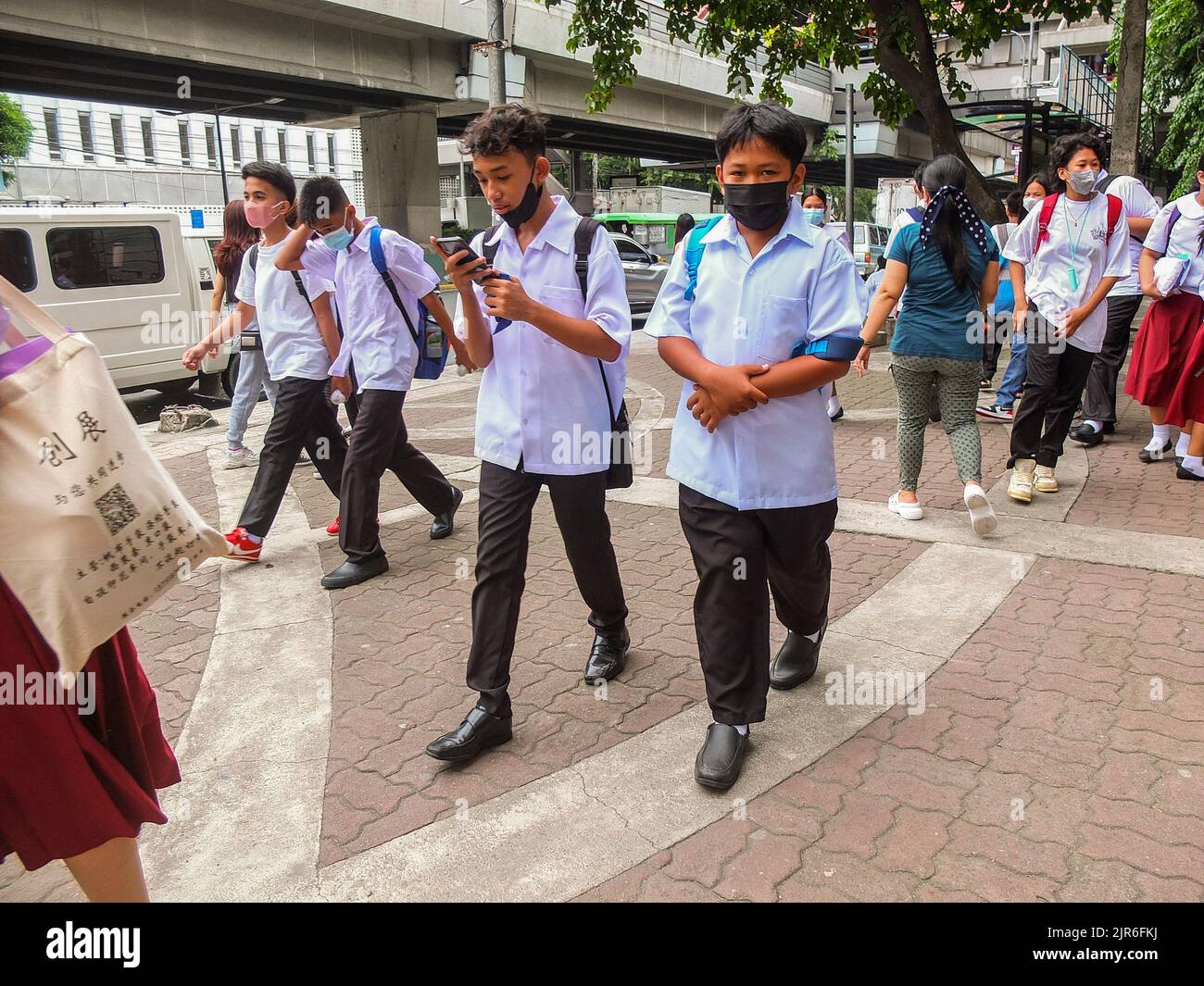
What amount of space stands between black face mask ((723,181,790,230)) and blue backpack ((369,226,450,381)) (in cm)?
232

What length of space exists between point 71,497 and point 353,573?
3126mm

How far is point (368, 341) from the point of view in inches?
192

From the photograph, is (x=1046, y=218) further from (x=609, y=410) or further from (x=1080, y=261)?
(x=609, y=410)

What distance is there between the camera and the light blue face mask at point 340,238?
4867mm

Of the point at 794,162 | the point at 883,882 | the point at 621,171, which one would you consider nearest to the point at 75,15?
the point at 794,162

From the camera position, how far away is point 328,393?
5.80 metres

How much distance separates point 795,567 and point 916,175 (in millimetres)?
3048

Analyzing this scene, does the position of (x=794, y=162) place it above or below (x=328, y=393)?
above

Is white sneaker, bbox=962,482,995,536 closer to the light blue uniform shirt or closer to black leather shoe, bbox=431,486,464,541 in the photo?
the light blue uniform shirt

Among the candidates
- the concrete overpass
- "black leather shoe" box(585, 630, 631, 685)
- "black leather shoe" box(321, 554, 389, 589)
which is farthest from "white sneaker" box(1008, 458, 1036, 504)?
the concrete overpass

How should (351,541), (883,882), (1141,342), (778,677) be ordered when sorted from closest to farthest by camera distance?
(883,882), (778,677), (351,541), (1141,342)

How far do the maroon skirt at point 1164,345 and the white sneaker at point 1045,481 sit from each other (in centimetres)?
108

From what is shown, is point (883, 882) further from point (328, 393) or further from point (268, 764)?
point (328, 393)

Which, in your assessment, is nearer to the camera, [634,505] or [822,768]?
[822,768]
